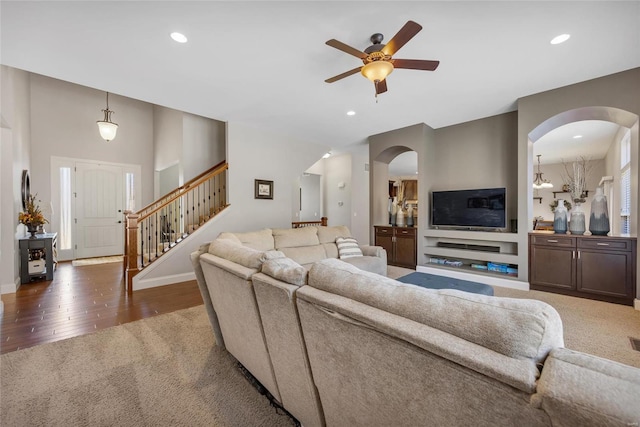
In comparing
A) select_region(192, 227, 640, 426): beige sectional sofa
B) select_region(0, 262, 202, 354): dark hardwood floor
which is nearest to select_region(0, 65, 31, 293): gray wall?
select_region(0, 262, 202, 354): dark hardwood floor

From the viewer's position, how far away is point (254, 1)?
81.4 inches

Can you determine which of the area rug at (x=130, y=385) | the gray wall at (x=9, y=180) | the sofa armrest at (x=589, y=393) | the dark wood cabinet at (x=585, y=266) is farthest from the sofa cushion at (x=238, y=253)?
the dark wood cabinet at (x=585, y=266)

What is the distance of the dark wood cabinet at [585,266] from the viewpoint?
10.6 feet

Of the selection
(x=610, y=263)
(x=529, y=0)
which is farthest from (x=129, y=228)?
(x=610, y=263)

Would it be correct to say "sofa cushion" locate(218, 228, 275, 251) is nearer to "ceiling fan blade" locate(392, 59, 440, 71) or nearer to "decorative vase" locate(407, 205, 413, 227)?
"ceiling fan blade" locate(392, 59, 440, 71)

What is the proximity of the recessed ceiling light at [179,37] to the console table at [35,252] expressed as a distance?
4.04 metres

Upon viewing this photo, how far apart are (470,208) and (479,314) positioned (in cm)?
448

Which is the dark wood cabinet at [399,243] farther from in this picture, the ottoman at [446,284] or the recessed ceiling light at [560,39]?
the recessed ceiling light at [560,39]

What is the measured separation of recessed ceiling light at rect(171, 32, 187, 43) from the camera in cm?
244

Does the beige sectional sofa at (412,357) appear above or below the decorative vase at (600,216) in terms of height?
below

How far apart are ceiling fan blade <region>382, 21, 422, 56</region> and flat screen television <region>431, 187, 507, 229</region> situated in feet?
10.6

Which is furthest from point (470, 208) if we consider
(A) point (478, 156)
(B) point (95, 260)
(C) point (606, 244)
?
(B) point (95, 260)

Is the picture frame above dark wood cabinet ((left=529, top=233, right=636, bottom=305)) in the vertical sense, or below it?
above

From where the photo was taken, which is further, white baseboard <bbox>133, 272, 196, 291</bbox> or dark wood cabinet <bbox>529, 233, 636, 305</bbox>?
white baseboard <bbox>133, 272, 196, 291</bbox>
